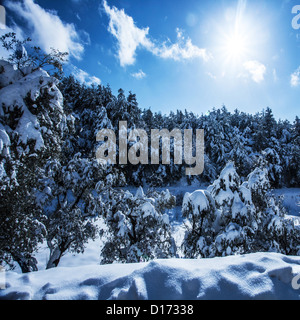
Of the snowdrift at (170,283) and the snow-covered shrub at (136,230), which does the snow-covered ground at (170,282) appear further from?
Answer: the snow-covered shrub at (136,230)

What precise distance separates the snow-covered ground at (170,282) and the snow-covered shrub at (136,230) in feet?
18.7

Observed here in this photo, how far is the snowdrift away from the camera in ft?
8.96

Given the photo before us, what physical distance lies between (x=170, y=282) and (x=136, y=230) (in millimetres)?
7049

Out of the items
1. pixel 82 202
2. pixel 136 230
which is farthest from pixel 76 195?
pixel 136 230

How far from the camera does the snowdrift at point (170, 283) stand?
107 inches

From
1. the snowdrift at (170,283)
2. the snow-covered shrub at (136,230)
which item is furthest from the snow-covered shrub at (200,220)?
the snowdrift at (170,283)

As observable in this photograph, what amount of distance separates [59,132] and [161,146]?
94.1ft

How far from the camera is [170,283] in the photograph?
2.90 metres

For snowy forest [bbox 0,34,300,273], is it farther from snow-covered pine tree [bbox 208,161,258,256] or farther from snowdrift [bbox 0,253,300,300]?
snowdrift [bbox 0,253,300,300]

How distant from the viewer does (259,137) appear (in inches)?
1345

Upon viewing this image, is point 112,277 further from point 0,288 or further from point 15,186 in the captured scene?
point 15,186

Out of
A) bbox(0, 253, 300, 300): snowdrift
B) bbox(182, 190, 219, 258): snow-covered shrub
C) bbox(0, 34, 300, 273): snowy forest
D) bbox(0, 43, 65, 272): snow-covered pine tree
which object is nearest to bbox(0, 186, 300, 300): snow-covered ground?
bbox(0, 253, 300, 300): snowdrift

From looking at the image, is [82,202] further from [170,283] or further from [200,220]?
[170,283]
